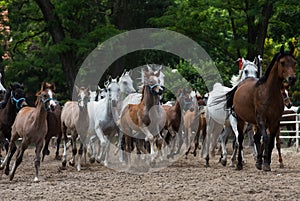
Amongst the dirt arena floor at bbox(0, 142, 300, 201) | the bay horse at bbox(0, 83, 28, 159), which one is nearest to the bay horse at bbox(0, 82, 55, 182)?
the dirt arena floor at bbox(0, 142, 300, 201)

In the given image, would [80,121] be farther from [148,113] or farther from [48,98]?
[48,98]

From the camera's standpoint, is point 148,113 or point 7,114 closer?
point 7,114

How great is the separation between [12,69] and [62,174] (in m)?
16.8

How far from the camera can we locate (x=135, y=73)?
33.2 meters

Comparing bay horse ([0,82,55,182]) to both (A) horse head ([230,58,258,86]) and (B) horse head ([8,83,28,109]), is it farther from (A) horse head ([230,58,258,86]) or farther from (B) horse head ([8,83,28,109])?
(A) horse head ([230,58,258,86])

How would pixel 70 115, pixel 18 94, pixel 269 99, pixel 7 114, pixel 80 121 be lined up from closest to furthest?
1. pixel 269 99
2. pixel 18 94
3. pixel 7 114
4. pixel 80 121
5. pixel 70 115

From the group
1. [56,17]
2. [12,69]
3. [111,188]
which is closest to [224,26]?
[56,17]

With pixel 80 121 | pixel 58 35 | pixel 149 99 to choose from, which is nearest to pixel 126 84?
pixel 80 121

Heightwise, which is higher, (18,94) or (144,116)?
(18,94)

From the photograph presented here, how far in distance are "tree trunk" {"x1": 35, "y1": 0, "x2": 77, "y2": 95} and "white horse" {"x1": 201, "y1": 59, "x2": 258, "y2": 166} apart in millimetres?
11669

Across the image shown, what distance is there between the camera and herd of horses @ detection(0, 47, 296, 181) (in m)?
14.4

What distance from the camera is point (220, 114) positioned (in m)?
18.4

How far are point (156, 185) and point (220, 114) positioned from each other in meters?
6.20

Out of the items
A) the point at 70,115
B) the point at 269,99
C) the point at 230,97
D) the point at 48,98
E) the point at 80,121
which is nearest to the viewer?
the point at 269,99
